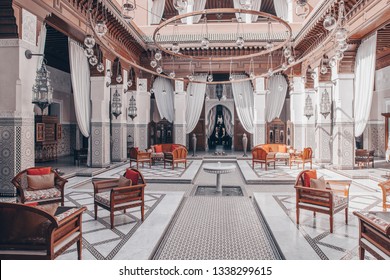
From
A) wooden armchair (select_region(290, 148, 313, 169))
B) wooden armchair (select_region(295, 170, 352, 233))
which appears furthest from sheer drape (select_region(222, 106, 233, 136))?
wooden armchair (select_region(295, 170, 352, 233))

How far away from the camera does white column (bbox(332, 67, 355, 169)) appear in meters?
6.17

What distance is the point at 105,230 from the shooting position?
2.96 m

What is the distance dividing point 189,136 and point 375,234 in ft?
29.9

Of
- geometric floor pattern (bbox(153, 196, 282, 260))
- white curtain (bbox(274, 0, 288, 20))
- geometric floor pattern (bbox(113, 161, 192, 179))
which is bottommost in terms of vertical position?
geometric floor pattern (bbox(153, 196, 282, 260))

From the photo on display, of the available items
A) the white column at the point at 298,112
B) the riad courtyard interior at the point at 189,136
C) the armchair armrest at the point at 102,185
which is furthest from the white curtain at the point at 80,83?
the white column at the point at 298,112

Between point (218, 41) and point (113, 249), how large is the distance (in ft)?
23.1

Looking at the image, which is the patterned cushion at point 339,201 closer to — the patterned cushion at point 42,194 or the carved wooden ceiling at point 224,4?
the patterned cushion at point 42,194

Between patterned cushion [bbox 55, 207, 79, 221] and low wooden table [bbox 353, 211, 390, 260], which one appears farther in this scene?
patterned cushion [bbox 55, 207, 79, 221]

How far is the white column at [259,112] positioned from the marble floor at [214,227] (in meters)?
3.76

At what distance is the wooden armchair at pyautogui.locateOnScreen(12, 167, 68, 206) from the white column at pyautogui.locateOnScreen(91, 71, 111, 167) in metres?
2.81

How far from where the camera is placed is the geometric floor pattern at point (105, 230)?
244 centimetres

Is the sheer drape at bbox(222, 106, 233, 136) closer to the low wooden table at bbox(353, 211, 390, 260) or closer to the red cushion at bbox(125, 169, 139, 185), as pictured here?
the red cushion at bbox(125, 169, 139, 185)

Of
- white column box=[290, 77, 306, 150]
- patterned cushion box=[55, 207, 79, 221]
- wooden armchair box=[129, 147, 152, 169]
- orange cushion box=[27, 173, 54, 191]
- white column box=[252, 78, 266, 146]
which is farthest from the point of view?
white column box=[252, 78, 266, 146]

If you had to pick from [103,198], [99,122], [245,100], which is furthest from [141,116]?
[103,198]
